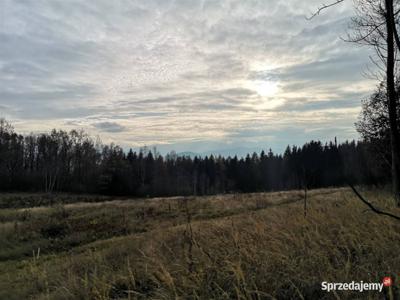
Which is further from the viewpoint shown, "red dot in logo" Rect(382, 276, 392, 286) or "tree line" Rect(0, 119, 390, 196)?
"tree line" Rect(0, 119, 390, 196)

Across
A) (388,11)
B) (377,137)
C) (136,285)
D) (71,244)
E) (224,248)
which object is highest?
(388,11)

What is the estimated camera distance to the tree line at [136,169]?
60.6 m

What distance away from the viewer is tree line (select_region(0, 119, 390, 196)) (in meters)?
60.6

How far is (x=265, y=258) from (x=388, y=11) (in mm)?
6043

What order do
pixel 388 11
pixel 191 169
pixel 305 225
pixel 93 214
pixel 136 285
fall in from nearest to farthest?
1. pixel 136 285
2. pixel 305 225
3. pixel 388 11
4. pixel 93 214
5. pixel 191 169

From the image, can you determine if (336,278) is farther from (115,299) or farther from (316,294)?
(115,299)

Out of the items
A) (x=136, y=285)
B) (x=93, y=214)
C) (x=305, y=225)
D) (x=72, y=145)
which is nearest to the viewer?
(x=136, y=285)

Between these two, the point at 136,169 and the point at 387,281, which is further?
the point at 136,169

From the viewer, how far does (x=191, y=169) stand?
96750 millimetres

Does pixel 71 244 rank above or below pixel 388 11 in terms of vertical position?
below

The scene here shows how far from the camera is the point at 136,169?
79.2 meters

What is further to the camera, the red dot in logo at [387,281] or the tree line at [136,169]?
the tree line at [136,169]

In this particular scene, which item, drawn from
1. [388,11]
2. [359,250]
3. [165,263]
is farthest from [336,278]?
[388,11]

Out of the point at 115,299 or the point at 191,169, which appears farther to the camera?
the point at 191,169
